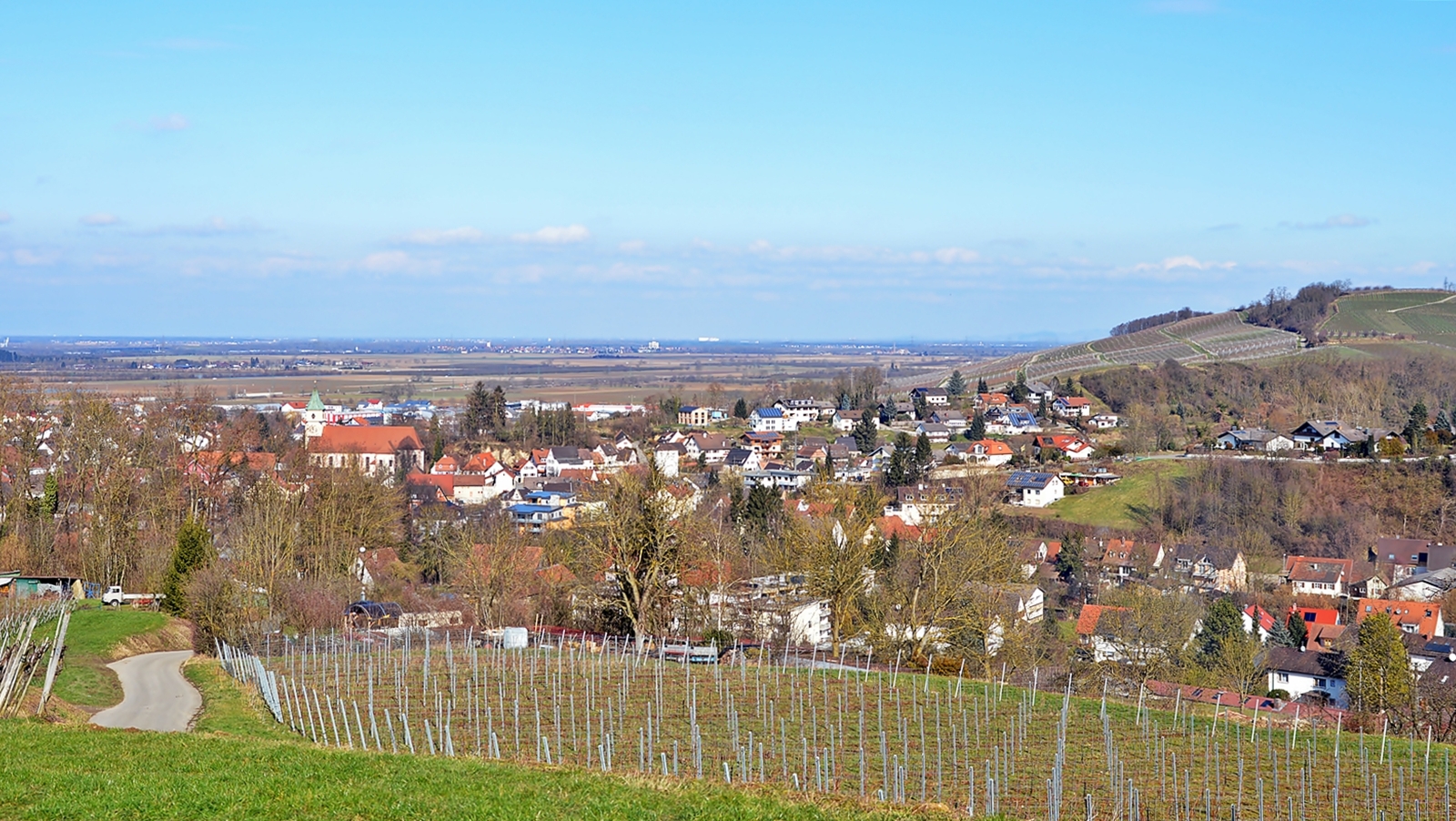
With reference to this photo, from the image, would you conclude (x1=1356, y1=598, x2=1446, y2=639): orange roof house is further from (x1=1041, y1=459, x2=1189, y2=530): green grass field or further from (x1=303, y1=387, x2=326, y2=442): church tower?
(x1=303, y1=387, x2=326, y2=442): church tower

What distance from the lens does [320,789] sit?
34.6 feet

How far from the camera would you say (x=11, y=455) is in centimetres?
3709

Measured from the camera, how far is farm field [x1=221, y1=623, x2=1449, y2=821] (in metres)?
13.2

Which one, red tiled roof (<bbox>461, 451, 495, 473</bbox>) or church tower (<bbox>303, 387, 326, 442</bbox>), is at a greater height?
church tower (<bbox>303, 387, 326, 442</bbox>)

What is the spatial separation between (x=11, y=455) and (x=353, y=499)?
10.7 m

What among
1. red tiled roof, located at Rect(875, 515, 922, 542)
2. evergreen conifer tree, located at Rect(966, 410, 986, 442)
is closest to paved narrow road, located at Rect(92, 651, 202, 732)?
red tiled roof, located at Rect(875, 515, 922, 542)

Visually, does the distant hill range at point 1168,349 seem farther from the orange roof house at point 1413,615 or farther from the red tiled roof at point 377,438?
the orange roof house at point 1413,615

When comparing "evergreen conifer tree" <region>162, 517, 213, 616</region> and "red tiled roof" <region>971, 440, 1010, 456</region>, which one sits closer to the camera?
"evergreen conifer tree" <region>162, 517, 213, 616</region>

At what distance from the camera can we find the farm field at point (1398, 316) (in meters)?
127

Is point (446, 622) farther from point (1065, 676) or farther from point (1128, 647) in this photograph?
point (1128, 647)

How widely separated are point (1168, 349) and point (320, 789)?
5092 inches

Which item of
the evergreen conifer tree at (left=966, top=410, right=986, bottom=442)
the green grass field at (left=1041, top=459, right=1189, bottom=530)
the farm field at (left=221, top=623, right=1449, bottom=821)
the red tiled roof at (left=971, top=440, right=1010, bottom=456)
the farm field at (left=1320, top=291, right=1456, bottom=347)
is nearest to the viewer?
the farm field at (left=221, top=623, right=1449, bottom=821)

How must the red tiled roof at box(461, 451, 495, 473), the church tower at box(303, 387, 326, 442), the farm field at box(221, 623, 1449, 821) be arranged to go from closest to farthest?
the farm field at box(221, 623, 1449, 821), the red tiled roof at box(461, 451, 495, 473), the church tower at box(303, 387, 326, 442)

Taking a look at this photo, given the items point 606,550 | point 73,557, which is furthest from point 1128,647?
point 73,557
